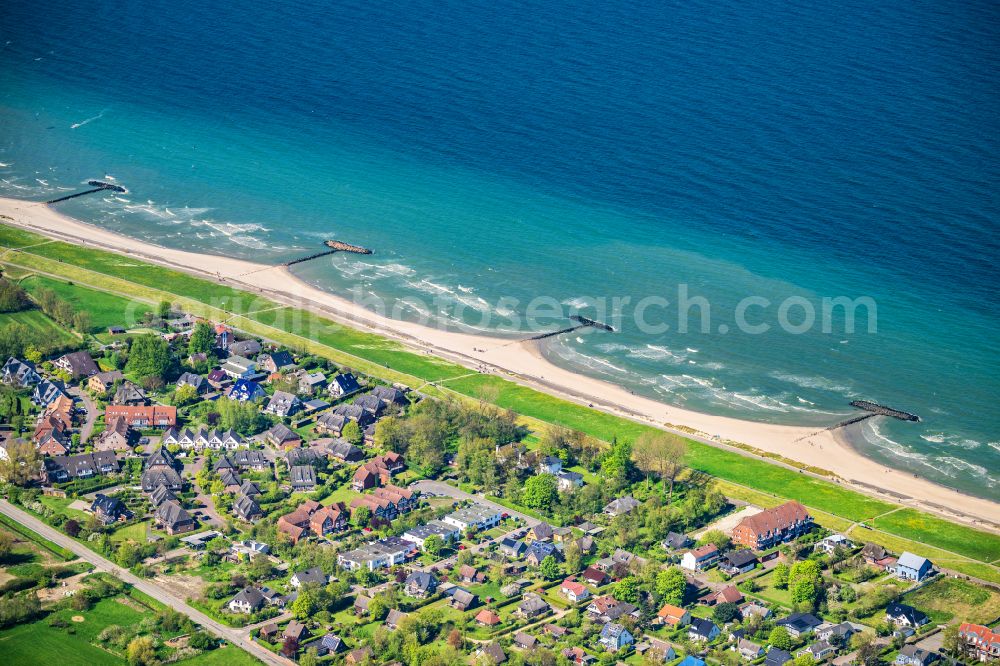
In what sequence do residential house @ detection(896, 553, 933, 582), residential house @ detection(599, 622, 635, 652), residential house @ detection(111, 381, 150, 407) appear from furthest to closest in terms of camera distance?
residential house @ detection(111, 381, 150, 407) < residential house @ detection(896, 553, 933, 582) < residential house @ detection(599, 622, 635, 652)

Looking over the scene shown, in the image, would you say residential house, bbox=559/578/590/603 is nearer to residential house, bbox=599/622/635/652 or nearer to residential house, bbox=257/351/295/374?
residential house, bbox=599/622/635/652

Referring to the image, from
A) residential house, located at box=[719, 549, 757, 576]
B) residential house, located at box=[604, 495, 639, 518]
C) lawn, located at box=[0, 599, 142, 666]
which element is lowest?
lawn, located at box=[0, 599, 142, 666]

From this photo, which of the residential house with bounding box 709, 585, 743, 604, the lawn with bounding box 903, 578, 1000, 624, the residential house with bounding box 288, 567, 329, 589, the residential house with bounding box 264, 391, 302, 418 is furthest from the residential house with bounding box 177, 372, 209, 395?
the lawn with bounding box 903, 578, 1000, 624

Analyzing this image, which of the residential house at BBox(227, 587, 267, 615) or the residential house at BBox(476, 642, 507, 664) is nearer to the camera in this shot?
the residential house at BBox(476, 642, 507, 664)

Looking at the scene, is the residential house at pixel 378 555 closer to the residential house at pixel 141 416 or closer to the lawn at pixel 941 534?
the residential house at pixel 141 416

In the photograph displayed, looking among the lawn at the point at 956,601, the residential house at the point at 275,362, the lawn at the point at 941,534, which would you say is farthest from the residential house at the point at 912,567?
the residential house at the point at 275,362

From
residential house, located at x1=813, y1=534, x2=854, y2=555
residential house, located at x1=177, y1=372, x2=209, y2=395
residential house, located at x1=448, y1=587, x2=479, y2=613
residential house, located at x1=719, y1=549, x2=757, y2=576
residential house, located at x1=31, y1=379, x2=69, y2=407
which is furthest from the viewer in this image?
residential house, located at x1=177, y1=372, x2=209, y2=395

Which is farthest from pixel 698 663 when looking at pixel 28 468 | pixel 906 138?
pixel 906 138

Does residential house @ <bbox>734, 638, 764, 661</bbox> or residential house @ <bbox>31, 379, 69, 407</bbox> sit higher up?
residential house @ <bbox>31, 379, 69, 407</bbox>
